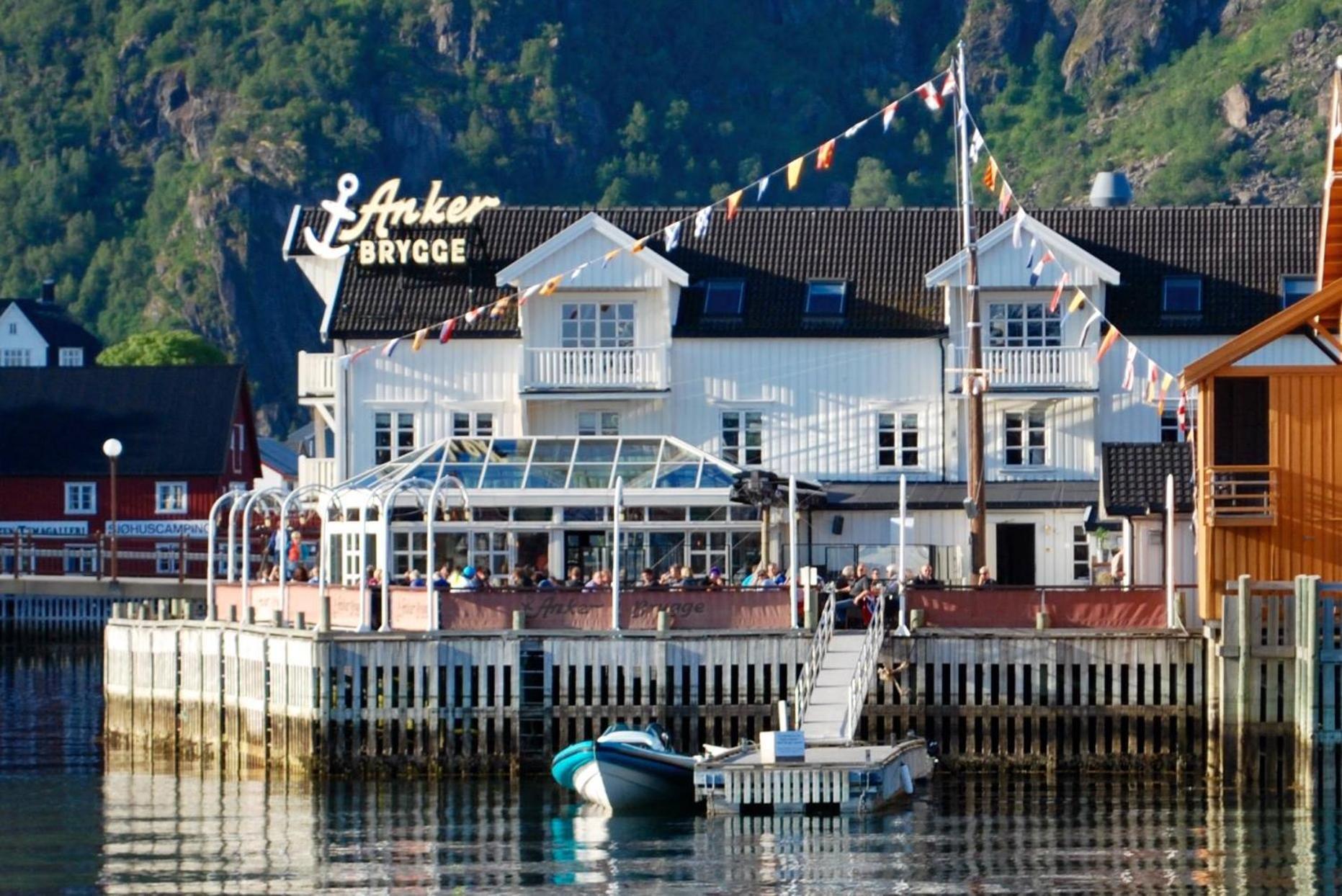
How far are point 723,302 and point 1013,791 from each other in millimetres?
23832

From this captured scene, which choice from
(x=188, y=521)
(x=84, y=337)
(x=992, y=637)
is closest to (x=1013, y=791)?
(x=992, y=637)

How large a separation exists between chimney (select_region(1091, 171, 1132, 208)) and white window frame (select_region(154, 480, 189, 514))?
3814cm

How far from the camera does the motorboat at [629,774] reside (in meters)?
51.8

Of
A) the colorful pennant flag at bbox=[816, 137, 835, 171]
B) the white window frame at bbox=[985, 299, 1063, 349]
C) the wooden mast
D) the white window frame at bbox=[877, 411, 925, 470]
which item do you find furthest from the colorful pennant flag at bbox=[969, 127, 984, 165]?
the white window frame at bbox=[877, 411, 925, 470]

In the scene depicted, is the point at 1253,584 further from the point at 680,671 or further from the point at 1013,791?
the point at 680,671

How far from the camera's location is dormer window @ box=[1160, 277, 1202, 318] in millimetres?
73750

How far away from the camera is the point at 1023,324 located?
241ft

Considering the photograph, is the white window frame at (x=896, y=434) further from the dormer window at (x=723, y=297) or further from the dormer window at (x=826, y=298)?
the dormer window at (x=723, y=297)

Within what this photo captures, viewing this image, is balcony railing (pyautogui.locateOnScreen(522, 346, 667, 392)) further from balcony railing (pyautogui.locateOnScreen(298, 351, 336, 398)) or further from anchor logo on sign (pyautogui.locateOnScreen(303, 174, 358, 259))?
anchor logo on sign (pyautogui.locateOnScreen(303, 174, 358, 259))

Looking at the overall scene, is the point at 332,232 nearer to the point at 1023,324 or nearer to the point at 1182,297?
the point at 1023,324

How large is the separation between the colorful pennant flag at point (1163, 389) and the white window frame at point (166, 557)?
39762mm

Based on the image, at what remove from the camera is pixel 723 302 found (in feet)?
246

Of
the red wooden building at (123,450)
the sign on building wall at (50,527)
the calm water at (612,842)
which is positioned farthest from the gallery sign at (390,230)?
the sign on building wall at (50,527)

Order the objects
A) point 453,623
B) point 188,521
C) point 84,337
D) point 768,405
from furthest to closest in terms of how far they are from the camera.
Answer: point 84,337 → point 188,521 → point 768,405 → point 453,623
